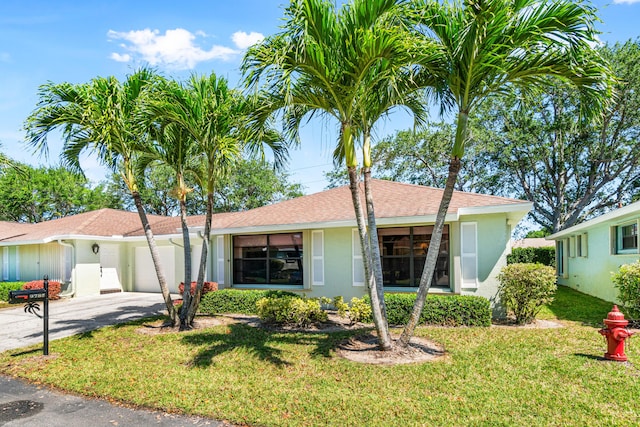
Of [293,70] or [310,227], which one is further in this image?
[310,227]

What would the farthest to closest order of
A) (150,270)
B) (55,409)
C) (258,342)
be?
(150,270)
(258,342)
(55,409)

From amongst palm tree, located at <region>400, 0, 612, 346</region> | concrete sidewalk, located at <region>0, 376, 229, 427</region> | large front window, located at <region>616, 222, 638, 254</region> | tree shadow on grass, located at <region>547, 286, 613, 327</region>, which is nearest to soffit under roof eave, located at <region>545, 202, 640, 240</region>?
large front window, located at <region>616, 222, 638, 254</region>

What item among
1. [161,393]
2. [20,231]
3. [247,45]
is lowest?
[161,393]

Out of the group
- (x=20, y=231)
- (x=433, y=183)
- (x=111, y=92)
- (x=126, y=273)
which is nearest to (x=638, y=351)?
(x=111, y=92)

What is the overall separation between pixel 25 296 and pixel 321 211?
8.00 meters

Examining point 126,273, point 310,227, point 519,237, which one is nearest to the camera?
point 310,227

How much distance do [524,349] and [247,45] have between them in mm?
6898

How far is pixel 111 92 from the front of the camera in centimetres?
877

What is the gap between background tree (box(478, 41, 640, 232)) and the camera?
69.6 feet

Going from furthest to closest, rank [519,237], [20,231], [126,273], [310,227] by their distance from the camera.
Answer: [519,237], [20,231], [126,273], [310,227]

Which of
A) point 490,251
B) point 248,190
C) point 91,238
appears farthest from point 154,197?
point 490,251

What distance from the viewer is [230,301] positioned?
1155 cm

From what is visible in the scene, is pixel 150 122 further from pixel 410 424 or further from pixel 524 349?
pixel 524 349

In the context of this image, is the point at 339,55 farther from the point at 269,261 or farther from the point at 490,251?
the point at 269,261
